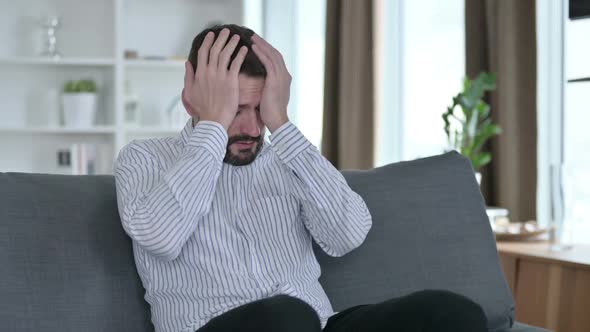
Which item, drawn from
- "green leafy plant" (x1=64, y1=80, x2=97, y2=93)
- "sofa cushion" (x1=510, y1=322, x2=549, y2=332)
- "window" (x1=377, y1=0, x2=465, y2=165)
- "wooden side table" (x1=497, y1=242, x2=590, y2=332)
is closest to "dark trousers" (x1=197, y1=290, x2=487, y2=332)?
"sofa cushion" (x1=510, y1=322, x2=549, y2=332)

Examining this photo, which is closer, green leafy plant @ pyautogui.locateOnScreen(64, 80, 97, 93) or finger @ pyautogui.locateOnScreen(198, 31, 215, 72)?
finger @ pyautogui.locateOnScreen(198, 31, 215, 72)

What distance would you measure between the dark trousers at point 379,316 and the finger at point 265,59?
0.51 meters

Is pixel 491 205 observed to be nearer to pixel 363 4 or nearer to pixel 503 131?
pixel 503 131

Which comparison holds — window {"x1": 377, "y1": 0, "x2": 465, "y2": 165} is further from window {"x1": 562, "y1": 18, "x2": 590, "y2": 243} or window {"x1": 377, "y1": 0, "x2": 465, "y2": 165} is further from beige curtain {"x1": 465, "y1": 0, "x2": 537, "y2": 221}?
window {"x1": 562, "y1": 18, "x2": 590, "y2": 243}

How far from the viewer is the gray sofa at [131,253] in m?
1.69

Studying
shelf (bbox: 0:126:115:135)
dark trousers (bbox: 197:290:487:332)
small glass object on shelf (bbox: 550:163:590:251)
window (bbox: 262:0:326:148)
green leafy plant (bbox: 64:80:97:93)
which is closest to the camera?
dark trousers (bbox: 197:290:487:332)

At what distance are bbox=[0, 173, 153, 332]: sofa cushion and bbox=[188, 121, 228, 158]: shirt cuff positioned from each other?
0.74 feet

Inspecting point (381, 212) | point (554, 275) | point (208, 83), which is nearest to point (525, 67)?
point (554, 275)

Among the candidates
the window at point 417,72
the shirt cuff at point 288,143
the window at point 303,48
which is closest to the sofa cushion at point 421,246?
the shirt cuff at point 288,143

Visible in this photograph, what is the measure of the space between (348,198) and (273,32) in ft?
12.5

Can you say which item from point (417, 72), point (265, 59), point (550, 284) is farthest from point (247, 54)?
point (417, 72)

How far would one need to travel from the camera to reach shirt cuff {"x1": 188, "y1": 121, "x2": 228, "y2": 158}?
1.74 m

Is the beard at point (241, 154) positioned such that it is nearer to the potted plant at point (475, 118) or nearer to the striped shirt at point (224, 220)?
the striped shirt at point (224, 220)

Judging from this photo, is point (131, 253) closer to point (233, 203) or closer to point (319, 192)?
point (233, 203)
